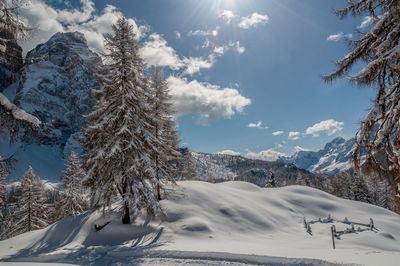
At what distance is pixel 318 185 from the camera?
7712 cm

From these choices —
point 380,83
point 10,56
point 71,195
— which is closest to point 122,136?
point 10,56

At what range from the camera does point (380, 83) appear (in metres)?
5.45

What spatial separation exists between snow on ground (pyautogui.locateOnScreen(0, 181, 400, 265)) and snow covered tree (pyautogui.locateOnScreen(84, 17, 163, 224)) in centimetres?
193

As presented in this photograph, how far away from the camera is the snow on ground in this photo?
30.7 feet

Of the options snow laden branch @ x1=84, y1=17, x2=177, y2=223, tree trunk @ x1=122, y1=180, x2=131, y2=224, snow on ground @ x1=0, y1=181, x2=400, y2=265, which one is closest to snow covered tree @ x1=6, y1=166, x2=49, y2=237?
snow on ground @ x1=0, y1=181, x2=400, y2=265

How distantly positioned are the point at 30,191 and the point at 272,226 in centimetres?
2908

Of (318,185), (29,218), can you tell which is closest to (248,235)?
(29,218)

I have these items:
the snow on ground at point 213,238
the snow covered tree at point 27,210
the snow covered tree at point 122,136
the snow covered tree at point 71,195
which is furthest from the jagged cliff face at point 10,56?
the snow covered tree at point 27,210

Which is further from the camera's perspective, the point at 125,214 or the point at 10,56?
the point at 125,214

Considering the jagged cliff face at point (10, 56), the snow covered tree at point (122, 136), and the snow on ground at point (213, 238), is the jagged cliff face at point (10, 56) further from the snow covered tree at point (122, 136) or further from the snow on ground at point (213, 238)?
the snow on ground at point (213, 238)

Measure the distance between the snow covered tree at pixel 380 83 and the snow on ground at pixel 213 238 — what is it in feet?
15.0

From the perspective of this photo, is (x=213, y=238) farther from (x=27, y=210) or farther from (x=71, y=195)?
(x=27, y=210)

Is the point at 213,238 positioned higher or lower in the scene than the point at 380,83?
lower

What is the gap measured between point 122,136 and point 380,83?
43.6ft
